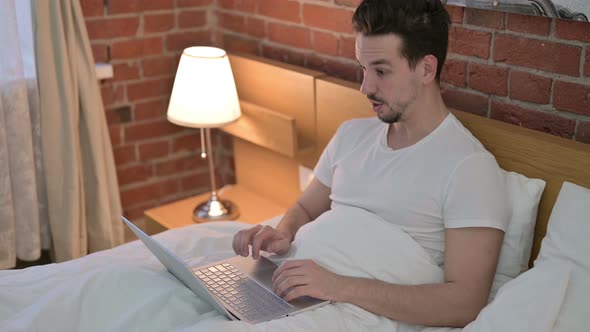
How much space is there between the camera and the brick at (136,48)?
9.52 feet

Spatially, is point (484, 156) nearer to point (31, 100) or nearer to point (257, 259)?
point (257, 259)

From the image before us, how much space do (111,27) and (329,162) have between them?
1.19m

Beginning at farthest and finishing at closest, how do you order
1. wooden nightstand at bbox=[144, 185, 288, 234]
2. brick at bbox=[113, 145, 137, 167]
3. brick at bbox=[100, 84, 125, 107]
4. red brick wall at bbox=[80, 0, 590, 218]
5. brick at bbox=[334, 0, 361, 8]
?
brick at bbox=[113, 145, 137, 167]
brick at bbox=[100, 84, 125, 107]
wooden nightstand at bbox=[144, 185, 288, 234]
brick at bbox=[334, 0, 361, 8]
red brick wall at bbox=[80, 0, 590, 218]

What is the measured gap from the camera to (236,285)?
186cm

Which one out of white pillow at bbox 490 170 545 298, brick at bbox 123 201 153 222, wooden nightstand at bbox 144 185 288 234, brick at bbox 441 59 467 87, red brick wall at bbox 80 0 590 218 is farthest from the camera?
brick at bbox 123 201 153 222

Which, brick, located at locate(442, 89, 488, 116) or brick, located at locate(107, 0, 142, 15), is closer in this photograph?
brick, located at locate(442, 89, 488, 116)

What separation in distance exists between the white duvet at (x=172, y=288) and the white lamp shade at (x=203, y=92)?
719 mm

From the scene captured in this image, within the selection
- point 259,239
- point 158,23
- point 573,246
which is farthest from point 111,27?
point 573,246

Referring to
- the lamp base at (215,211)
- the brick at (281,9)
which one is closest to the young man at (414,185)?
the lamp base at (215,211)

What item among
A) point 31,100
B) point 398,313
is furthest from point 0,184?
point 398,313

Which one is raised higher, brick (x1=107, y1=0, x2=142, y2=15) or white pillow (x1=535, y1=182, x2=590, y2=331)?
brick (x1=107, y1=0, x2=142, y2=15)

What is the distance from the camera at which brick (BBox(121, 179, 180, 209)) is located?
3.11m

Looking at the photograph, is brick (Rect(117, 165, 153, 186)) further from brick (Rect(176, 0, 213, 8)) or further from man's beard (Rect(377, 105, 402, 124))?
man's beard (Rect(377, 105, 402, 124))

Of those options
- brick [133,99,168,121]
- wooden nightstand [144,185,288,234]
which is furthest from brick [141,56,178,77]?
wooden nightstand [144,185,288,234]
